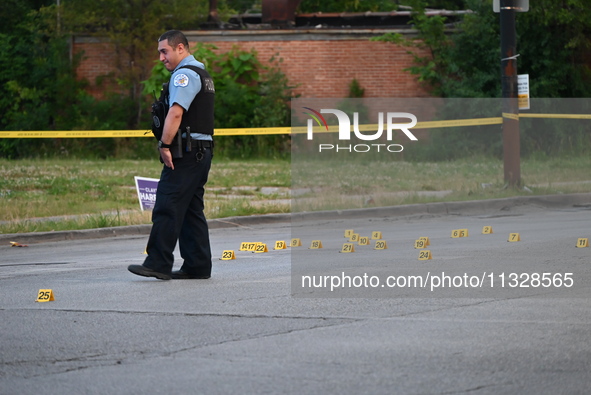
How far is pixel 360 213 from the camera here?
15273 millimetres

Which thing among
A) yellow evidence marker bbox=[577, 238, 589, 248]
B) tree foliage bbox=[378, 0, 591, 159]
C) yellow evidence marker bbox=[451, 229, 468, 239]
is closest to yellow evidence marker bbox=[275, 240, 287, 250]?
yellow evidence marker bbox=[451, 229, 468, 239]

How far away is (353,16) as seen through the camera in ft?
106

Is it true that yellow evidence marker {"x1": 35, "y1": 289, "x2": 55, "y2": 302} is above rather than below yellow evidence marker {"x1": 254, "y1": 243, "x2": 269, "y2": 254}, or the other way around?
below

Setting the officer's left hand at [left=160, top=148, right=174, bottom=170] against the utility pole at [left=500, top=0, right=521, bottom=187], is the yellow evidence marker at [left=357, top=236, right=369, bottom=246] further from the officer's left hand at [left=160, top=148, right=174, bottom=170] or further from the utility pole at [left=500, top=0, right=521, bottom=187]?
the utility pole at [left=500, top=0, right=521, bottom=187]

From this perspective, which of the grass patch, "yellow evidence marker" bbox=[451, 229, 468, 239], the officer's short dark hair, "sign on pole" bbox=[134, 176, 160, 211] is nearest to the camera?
the officer's short dark hair

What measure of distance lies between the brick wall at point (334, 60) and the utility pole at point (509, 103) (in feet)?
34.6

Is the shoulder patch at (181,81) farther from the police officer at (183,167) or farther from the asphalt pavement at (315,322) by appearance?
the asphalt pavement at (315,322)

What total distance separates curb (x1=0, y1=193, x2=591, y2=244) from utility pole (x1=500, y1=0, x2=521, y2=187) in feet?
3.34

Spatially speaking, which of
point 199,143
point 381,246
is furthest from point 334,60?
point 199,143

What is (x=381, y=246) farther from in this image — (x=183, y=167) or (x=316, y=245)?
(x=183, y=167)

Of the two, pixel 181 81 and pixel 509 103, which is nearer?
pixel 181 81

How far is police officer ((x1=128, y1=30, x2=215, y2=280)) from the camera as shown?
839 cm

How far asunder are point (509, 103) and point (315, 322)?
38.8 ft

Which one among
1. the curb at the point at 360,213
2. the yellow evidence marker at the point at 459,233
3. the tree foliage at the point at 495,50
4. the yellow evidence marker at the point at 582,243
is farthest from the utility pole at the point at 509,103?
the yellow evidence marker at the point at 582,243
